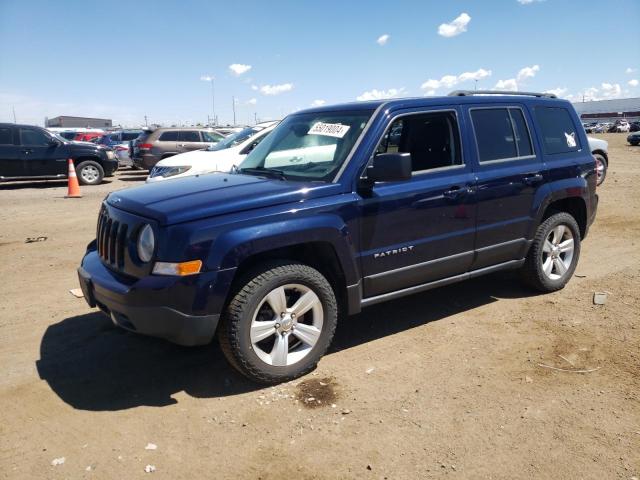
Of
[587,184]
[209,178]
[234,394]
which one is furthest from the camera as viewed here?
[587,184]

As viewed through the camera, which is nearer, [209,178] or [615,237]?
[209,178]

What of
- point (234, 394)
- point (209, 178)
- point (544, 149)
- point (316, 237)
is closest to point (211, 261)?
point (316, 237)

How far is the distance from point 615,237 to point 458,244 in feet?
14.9

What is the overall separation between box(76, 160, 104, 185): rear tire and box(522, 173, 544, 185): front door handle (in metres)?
13.4

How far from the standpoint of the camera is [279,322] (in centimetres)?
342

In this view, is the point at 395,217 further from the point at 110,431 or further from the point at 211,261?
the point at 110,431

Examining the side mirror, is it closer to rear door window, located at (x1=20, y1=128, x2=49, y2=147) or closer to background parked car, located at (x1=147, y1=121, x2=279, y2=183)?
background parked car, located at (x1=147, y1=121, x2=279, y2=183)

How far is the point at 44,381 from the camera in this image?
3.57m

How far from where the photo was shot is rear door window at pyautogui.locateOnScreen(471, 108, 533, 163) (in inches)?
173

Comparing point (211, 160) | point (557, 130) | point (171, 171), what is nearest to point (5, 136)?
point (171, 171)

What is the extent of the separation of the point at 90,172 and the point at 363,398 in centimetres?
1392

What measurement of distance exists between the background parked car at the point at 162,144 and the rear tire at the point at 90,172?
1.69m

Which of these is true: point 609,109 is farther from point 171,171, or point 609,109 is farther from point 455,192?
point 455,192

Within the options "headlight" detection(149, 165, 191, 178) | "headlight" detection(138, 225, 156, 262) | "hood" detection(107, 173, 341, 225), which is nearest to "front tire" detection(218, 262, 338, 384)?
"hood" detection(107, 173, 341, 225)
